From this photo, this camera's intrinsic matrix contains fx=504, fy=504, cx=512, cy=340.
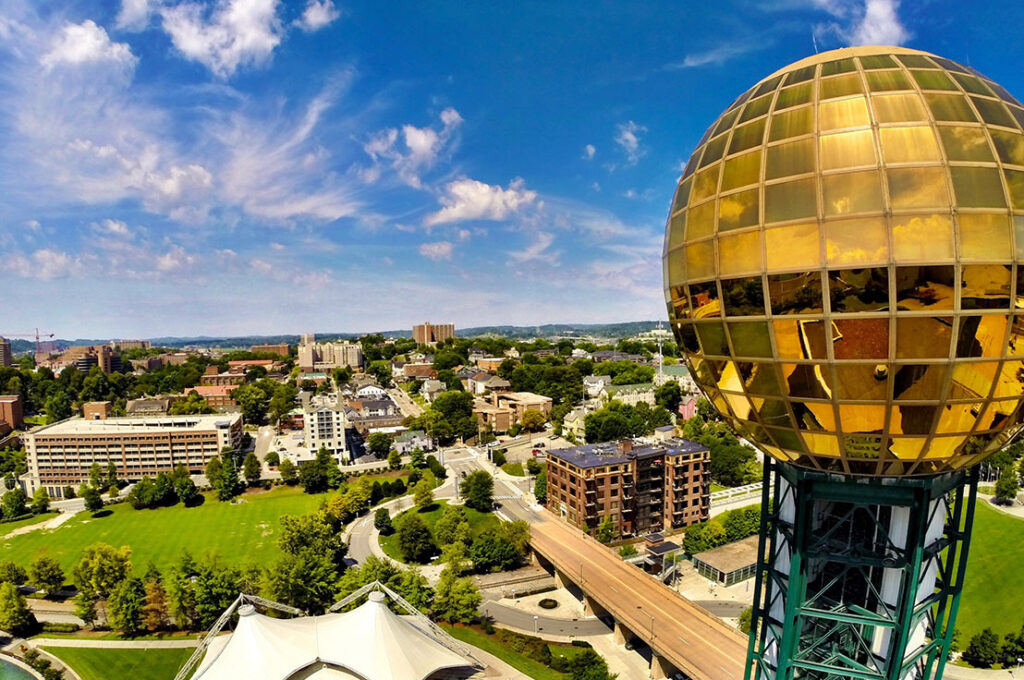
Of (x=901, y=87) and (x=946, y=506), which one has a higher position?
(x=901, y=87)

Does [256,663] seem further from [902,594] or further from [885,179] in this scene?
[885,179]

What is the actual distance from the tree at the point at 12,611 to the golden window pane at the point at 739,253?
53700 mm

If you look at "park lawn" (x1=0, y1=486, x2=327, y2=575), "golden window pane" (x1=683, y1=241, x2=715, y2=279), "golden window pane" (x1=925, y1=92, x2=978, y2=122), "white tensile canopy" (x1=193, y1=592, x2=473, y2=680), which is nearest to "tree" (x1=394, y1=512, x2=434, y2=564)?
"park lawn" (x1=0, y1=486, x2=327, y2=575)

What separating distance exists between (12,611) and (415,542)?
30.2 m

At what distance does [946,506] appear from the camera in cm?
1200

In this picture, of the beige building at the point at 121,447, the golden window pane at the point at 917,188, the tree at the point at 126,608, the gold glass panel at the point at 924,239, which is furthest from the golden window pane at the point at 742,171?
the beige building at the point at 121,447

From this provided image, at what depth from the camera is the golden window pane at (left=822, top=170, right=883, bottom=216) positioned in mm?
8688

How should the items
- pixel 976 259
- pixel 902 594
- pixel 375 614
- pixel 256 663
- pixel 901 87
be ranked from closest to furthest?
pixel 976 259, pixel 901 87, pixel 902 594, pixel 256 663, pixel 375 614

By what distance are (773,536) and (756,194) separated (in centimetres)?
918

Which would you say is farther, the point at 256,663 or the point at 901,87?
the point at 256,663

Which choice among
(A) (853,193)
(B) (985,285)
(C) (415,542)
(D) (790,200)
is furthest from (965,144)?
(C) (415,542)

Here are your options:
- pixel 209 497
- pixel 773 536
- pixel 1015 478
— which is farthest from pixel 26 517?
pixel 1015 478

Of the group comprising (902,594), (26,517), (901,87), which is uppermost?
(901,87)

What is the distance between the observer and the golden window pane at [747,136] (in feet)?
33.3
